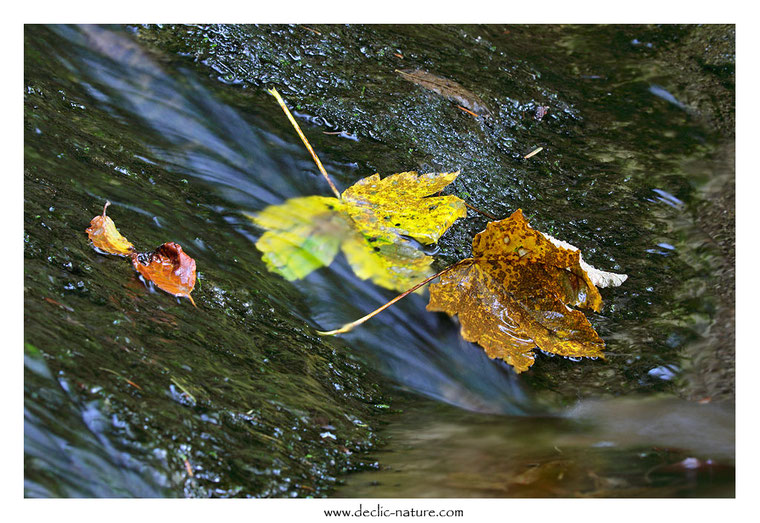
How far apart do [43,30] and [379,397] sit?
223 cm

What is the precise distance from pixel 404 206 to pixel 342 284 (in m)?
0.39

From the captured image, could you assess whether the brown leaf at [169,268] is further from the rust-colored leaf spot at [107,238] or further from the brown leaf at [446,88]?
the brown leaf at [446,88]

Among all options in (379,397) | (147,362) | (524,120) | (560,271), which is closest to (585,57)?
(524,120)

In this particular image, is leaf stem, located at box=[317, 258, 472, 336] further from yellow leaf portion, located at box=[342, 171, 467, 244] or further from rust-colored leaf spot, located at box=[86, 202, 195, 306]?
rust-colored leaf spot, located at box=[86, 202, 195, 306]

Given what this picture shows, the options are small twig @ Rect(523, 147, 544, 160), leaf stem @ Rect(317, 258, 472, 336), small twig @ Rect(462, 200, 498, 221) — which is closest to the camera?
leaf stem @ Rect(317, 258, 472, 336)

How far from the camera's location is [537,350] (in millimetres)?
2127

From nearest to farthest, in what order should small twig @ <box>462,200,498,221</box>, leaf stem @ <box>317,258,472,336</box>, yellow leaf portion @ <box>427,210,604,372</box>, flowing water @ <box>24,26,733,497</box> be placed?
flowing water @ <box>24,26,733,497</box> → yellow leaf portion @ <box>427,210,604,372</box> → leaf stem @ <box>317,258,472,336</box> → small twig @ <box>462,200,498,221</box>

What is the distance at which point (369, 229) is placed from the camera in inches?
94.3

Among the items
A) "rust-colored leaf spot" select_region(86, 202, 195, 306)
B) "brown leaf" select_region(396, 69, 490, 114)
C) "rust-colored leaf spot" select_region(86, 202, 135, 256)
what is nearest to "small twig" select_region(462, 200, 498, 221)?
"brown leaf" select_region(396, 69, 490, 114)

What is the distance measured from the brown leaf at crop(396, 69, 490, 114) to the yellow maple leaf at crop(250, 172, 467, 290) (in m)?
0.65

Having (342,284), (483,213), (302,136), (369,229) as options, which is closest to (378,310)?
(342,284)

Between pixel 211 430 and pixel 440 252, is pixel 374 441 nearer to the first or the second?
pixel 211 430

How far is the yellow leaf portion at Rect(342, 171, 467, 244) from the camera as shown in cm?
235

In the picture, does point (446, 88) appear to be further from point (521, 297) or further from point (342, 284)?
point (521, 297)
